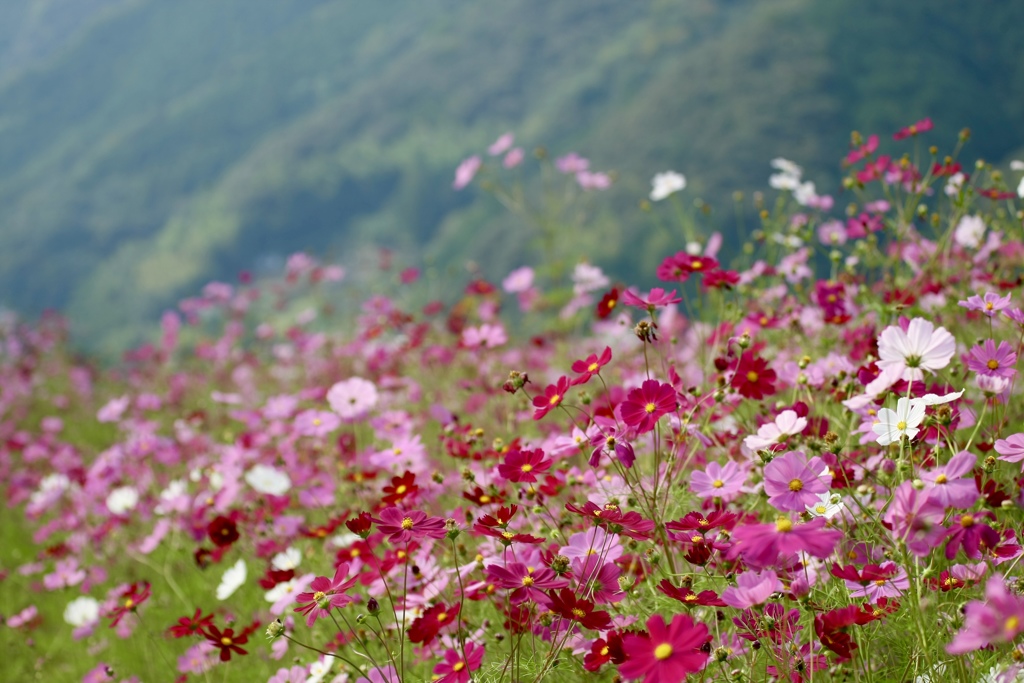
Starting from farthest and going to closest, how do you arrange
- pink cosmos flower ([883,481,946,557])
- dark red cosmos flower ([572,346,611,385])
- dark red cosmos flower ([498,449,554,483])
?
1. dark red cosmos flower ([572,346,611,385])
2. dark red cosmos flower ([498,449,554,483])
3. pink cosmos flower ([883,481,946,557])

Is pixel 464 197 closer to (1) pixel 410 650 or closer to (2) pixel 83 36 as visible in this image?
(1) pixel 410 650

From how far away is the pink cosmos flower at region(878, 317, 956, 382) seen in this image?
46.3 inches

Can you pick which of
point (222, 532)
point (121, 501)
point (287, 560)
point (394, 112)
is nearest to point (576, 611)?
point (222, 532)

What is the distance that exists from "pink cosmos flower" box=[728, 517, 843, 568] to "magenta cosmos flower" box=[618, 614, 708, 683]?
0.12 metres

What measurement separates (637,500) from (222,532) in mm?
1012

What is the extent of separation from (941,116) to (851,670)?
17.8 m

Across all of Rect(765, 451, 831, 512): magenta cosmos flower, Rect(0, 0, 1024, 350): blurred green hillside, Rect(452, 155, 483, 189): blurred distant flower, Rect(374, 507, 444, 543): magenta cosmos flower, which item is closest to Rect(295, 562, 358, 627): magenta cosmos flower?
Rect(374, 507, 444, 543): magenta cosmos flower

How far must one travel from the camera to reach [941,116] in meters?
15.9

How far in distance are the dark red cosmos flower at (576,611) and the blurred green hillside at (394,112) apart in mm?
8060

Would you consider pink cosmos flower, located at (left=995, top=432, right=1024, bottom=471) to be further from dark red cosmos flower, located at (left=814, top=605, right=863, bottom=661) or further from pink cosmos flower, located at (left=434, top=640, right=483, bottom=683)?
pink cosmos flower, located at (left=434, top=640, right=483, bottom=683)

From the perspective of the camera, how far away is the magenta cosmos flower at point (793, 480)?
992 millimetres

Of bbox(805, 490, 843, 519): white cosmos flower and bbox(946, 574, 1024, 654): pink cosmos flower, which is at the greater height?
bbox(946, 574, 1024, 654): pink cosmos flower

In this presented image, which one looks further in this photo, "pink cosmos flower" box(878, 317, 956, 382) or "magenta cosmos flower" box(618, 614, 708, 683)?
"pink cosmos flower" box(878, 317, 956, 382)

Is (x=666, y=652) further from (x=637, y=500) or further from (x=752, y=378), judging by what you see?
(x=752, y=378)
